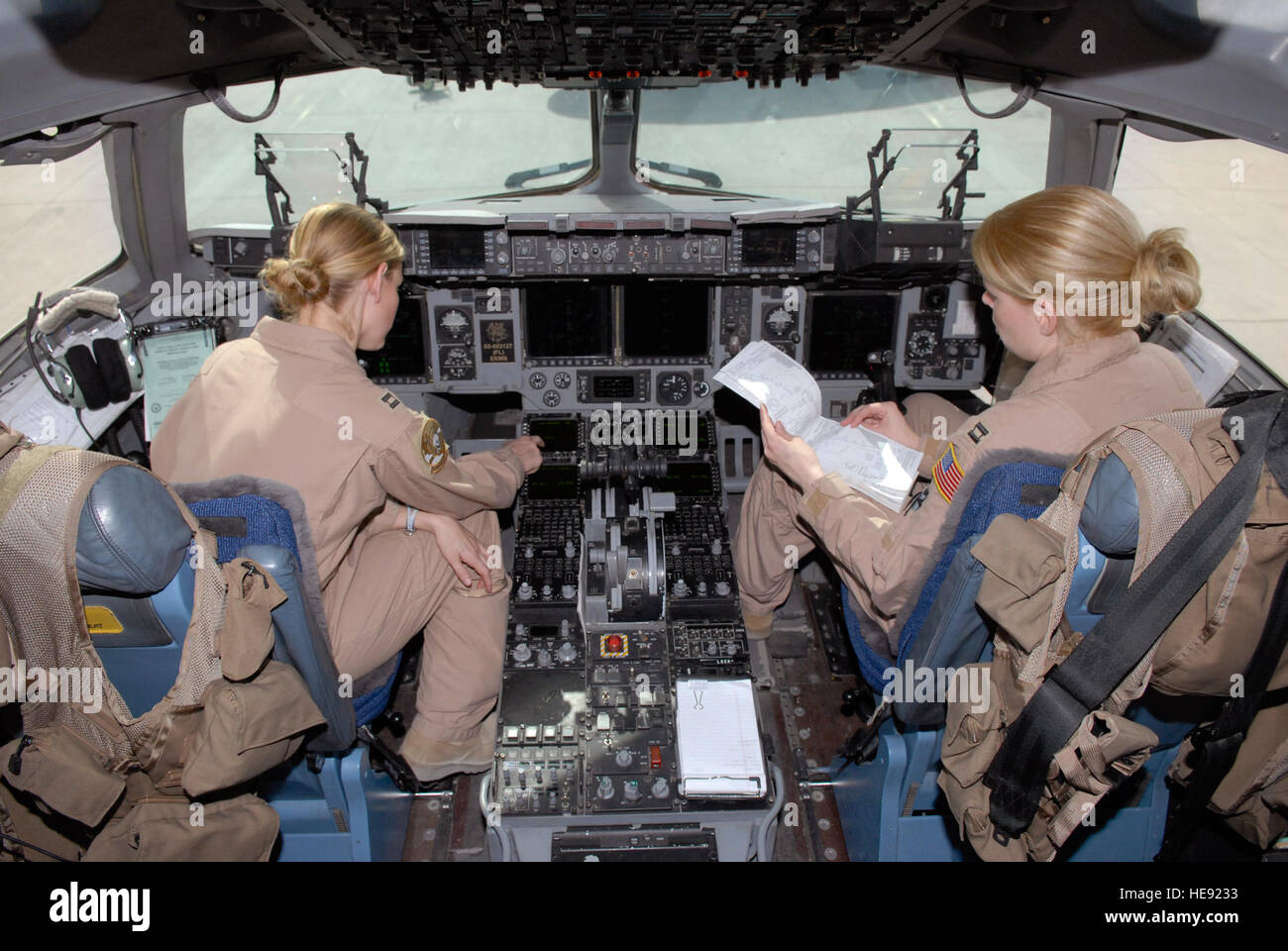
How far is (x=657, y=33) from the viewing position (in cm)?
216

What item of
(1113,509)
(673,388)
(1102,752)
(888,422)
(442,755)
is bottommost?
(442,755)

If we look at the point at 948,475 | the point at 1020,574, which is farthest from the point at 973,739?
the point at 948,475

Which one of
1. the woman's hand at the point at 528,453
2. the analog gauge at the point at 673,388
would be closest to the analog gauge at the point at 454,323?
the woman's hand at the point at 528,453

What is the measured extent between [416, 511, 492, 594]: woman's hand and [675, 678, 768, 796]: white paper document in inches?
25.1

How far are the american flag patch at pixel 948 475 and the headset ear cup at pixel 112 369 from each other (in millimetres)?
2537

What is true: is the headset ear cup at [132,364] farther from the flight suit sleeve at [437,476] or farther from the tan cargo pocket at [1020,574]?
the tan cargo pocket at [1020,574]

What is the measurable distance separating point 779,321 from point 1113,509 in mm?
2092

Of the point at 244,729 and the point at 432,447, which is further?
the point at 432,447

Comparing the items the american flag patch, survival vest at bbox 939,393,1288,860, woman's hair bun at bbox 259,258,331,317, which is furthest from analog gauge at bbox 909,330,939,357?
woman's hair bun at bbox 259,258,331,317

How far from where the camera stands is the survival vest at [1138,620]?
51.9 inches

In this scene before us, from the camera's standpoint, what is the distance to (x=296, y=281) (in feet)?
6.32

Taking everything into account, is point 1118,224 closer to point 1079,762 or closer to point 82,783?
point 1079,762

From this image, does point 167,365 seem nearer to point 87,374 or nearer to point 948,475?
A: point 87,374

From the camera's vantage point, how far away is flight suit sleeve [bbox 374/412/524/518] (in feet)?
6.49
